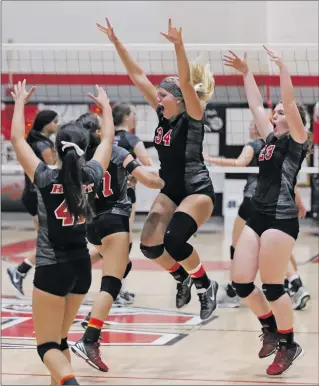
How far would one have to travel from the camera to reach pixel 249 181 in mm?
10047

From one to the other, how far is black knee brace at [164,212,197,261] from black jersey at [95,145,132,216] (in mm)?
1248

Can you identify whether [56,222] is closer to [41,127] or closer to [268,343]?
[268,343]

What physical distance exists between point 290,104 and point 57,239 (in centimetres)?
199

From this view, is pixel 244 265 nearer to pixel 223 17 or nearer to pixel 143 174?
pixel 143 174

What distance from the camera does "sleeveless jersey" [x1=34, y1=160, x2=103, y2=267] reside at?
5355 mm

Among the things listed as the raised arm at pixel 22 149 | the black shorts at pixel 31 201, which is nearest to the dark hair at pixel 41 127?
the black shorts at pixel 31 201

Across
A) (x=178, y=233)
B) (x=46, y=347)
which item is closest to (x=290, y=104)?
(x=178, y=233)

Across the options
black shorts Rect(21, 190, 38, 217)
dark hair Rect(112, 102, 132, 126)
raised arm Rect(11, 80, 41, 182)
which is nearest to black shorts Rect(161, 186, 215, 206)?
raised arm Rect(11, 80, 41, 182)

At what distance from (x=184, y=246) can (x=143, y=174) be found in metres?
0.65

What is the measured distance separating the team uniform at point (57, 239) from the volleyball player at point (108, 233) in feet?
4.11

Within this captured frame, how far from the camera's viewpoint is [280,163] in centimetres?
654

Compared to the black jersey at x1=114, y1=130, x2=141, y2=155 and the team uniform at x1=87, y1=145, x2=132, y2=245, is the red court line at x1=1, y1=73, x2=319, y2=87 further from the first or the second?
the team uniform at x1=87, y1=145, x2=132, y2=245

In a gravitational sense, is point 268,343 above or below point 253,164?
below

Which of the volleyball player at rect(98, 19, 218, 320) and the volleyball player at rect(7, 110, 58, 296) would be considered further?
the volleyball player at rect(7, 110, 58, 296)
